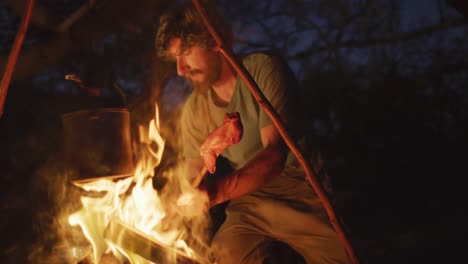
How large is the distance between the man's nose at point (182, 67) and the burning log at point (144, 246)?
1.03 meters

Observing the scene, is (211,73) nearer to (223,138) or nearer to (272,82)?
(272,82)

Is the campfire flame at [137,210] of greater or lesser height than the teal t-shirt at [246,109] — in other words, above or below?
below

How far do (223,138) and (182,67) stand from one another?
106 cm

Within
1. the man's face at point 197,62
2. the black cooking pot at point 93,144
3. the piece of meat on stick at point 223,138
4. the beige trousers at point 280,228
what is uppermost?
the man's face at point 197,62

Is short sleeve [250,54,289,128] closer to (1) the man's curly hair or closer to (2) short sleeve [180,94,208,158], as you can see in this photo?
(1) the man's curly hair

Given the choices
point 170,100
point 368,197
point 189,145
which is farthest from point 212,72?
point 368,197

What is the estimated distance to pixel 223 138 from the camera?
1825 mm

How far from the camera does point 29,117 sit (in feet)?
15.3

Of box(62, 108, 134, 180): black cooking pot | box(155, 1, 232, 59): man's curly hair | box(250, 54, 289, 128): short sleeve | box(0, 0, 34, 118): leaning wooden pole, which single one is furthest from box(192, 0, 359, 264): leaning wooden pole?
box(155, 1, 232, 59): man's curly hair

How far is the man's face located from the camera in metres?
2.74

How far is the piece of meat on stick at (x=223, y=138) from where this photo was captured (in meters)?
1.81

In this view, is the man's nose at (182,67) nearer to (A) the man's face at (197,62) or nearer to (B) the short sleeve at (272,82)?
(A) the man's face at (197,62)

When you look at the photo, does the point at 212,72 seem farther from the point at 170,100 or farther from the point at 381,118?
the point at 381,118

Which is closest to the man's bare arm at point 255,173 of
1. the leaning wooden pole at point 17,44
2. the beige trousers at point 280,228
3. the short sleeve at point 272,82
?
the short sleeve at point 272,82
